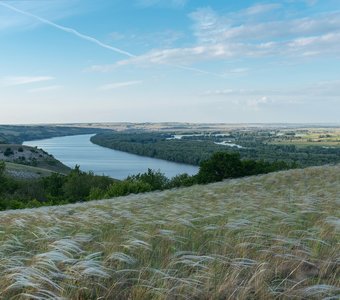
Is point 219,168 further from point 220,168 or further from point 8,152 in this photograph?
point 8,152

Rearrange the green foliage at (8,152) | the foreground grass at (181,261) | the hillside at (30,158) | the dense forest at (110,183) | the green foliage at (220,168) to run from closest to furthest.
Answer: the foreground grass at (181,261) < the dense forest at (110,183) < the green foliage at (220,168) < the hillside at (30,158) < the green foliage at (8,152)

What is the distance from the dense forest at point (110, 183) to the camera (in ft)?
154

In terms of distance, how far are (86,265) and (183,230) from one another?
2.87 m

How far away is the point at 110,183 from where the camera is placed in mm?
69812

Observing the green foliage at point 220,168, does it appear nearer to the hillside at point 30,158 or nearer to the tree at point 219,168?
the tree at point 219,168

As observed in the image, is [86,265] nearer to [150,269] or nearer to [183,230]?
[150,269]

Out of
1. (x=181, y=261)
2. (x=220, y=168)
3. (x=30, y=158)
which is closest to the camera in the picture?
(x=181, y=261)

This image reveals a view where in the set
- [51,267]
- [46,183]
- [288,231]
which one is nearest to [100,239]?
[51,267]

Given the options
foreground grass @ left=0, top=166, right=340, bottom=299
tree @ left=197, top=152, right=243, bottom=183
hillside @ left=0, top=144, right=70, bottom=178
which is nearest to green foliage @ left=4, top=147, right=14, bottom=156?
hillside @ left=0, top=144, right=70, bottom=178

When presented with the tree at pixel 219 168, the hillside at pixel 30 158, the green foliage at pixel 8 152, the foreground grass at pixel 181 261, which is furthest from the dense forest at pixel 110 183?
the green foliage at pixel 8 152

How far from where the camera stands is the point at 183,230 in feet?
25.0

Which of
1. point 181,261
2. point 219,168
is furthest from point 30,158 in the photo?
point 181,261

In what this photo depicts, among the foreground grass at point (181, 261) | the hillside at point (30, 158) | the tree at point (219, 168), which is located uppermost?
the foreground grass at point (181, 261)

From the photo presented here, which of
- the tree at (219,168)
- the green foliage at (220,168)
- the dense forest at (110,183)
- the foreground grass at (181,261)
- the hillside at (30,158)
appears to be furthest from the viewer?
the hillside at (30,158)
